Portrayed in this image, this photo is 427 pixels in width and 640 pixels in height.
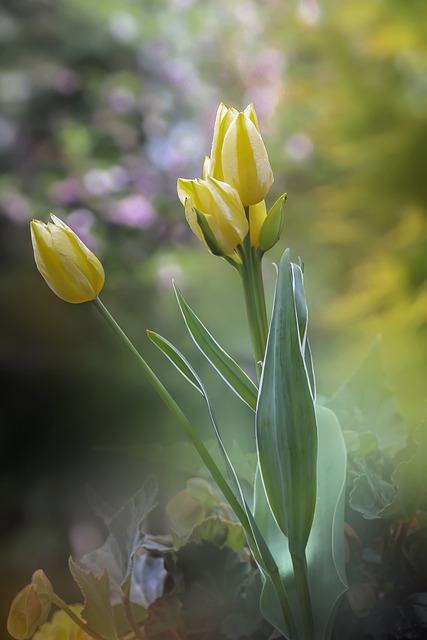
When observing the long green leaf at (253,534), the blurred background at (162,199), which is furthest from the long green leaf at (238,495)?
the blurred background at (162,199)

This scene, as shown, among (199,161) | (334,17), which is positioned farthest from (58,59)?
(334,17)

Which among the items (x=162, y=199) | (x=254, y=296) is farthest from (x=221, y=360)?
(x=162, y=199)

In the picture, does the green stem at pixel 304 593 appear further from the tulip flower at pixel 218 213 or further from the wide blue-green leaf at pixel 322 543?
the tulip flower at pixel 218 213

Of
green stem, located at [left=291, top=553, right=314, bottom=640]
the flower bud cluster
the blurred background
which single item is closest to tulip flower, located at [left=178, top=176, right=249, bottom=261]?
the flower bud cluster

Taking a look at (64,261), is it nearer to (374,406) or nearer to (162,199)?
(374,406)

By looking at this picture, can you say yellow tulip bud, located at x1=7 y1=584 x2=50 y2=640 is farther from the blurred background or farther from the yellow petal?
the blurred background

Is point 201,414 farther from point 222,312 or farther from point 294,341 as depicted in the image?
point 294,341

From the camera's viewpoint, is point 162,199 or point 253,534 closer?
point 253,534
